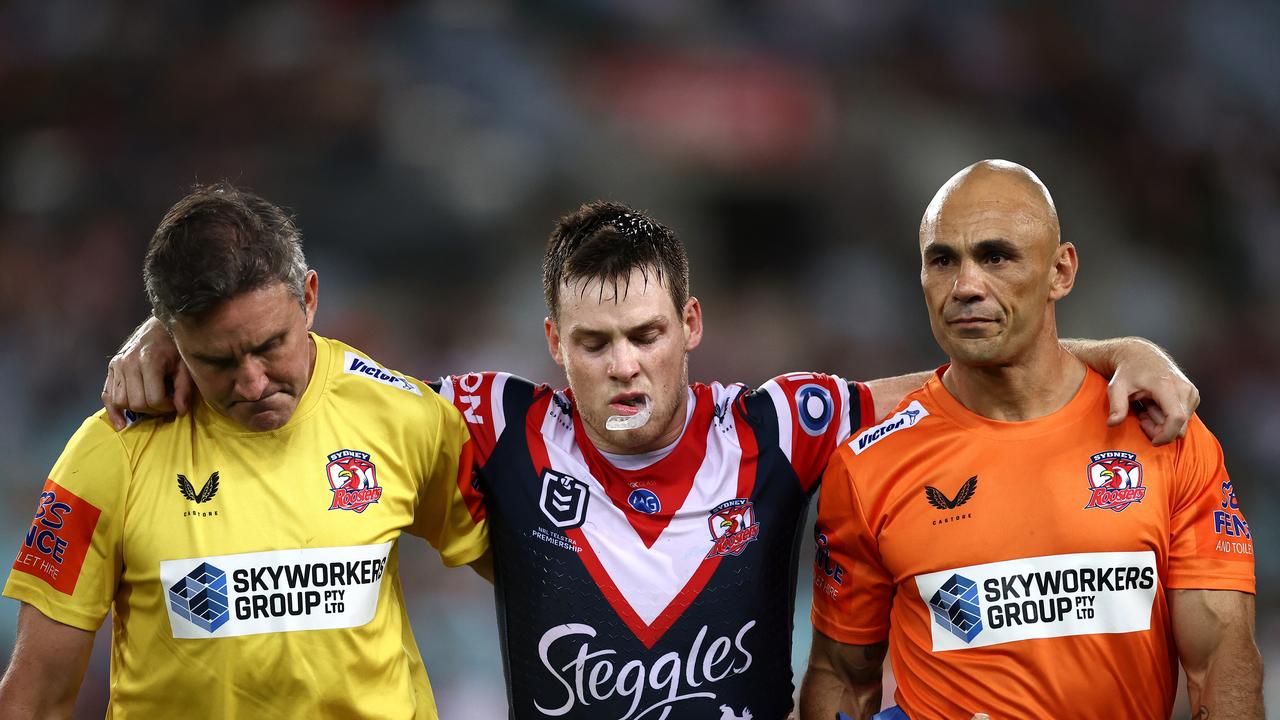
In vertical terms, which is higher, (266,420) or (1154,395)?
(266,420)

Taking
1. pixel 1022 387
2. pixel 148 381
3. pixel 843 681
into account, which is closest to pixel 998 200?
pixel 1022 387

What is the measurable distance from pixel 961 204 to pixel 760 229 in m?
6.47

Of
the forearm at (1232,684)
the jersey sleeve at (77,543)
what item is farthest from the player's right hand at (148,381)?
the forearm at (1232,684)

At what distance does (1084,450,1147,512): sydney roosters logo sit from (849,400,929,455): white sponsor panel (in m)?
0.49

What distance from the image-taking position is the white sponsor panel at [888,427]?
357cm

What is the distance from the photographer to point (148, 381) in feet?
10.8

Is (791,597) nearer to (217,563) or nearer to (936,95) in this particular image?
→ (217,563)

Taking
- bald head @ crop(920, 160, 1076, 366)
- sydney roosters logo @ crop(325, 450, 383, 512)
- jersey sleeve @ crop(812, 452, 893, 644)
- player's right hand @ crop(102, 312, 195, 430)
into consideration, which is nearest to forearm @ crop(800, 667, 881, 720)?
jersey sleeve @ crop(812, 452, 893, 644)

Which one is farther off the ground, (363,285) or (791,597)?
(363,285)

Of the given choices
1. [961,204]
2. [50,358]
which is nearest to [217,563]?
[961,204]

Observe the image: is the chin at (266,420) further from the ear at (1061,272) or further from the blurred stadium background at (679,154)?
the blurred stadium background at (679,154)

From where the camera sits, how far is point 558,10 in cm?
1040

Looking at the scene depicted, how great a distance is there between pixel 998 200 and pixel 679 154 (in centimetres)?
683

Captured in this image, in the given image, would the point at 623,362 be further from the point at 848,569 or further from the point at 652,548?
the point at 848,569
